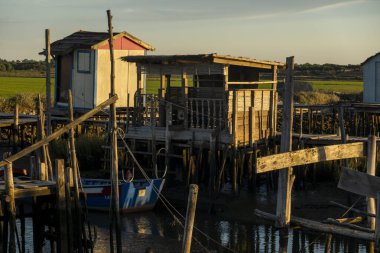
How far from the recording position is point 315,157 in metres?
12.6

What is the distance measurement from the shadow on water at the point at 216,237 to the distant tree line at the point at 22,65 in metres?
89.3

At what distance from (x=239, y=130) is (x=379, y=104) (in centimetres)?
1156

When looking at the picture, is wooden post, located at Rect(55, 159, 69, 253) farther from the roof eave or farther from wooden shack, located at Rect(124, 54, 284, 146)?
the roof eave

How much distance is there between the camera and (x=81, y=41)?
35.8 m

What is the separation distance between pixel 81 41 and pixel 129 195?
43.4 ft

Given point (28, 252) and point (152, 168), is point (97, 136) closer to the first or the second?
point (152, 168)

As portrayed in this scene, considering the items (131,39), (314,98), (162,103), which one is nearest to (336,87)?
(314,98)

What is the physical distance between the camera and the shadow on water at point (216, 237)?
20.4m

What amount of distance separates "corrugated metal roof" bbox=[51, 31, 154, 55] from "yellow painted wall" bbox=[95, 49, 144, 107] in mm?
526

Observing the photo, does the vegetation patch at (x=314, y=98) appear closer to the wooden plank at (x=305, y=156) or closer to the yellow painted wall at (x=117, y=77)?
the yellow painted wall at (x=117, y=77)

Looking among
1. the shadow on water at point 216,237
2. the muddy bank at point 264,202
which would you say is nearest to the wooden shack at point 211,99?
the muddy bank at point 264,202

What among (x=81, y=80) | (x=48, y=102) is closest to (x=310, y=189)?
(x=48, y=102)

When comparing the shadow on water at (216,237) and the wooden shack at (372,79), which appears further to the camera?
the wooden shack at (372,79)

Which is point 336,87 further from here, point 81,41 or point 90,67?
point 90,67
